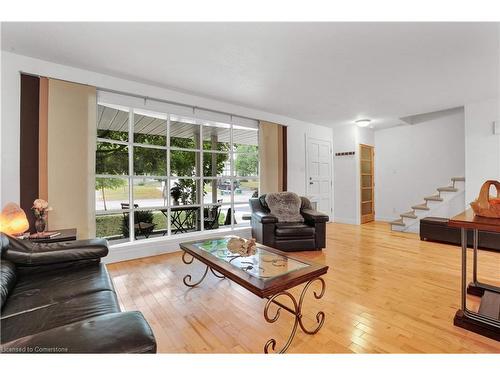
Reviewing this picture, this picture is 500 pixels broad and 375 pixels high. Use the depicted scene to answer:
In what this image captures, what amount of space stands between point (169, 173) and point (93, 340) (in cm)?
331

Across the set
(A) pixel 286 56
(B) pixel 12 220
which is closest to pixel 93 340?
(B) pixel 12 220

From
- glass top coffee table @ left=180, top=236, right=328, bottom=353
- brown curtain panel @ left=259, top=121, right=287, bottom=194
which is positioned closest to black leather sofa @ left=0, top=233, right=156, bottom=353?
glass top coffee table @ left=180, top=236, right=328, bottom=353

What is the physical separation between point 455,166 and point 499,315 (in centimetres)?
460

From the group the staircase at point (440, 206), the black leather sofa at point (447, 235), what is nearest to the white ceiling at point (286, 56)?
the staircase at point (440, 206)

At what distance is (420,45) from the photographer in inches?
98.5

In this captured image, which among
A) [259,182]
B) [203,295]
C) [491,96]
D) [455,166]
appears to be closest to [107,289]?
[203,295]

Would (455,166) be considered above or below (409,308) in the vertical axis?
above

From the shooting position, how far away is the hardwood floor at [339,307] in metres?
1.60

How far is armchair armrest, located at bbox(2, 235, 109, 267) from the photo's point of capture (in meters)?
1.71

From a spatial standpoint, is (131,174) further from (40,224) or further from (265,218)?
(265,218)

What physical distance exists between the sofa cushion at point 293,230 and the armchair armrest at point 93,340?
2.94 m

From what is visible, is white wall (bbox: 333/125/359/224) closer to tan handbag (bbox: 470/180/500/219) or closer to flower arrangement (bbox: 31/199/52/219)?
tan handbag (bbox: 470/180/500/219)

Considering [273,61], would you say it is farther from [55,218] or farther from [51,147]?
[55,218]

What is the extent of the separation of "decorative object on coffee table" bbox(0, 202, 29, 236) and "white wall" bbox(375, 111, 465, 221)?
23.6 ft
